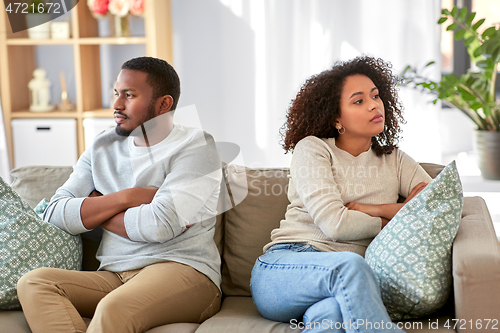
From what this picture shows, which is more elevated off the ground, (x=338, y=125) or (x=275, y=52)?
(x=275, y=52)

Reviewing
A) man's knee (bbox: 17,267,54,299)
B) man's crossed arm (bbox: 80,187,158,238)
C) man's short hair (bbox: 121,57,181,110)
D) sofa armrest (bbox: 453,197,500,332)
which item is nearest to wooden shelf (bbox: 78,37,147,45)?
man's short hair (bbox: 121,57,181,110)

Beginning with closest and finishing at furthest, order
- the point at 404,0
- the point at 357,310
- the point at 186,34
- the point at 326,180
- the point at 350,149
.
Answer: the point at 357,310 < the point at 326,180 < the point at 350,149 < the point at 404,0 < the point at 186,34

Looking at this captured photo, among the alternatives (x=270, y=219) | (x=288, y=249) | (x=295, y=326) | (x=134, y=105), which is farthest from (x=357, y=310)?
(x=134, y=105)

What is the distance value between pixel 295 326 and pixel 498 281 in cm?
51

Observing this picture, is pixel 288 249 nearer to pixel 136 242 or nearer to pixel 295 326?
pixel 295 326

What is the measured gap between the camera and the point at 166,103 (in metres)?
1.65

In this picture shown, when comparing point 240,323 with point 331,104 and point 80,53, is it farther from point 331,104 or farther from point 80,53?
point 80,53

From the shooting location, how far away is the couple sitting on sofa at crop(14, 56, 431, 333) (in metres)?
1.33

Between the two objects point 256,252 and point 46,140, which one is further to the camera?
point 46,140

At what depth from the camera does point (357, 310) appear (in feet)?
3.84

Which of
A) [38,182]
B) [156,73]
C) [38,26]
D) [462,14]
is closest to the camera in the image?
[156,73]

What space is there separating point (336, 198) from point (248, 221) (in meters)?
0.34

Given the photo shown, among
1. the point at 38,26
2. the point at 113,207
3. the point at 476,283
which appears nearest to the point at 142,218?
the point at 113,207

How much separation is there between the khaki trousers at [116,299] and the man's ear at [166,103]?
0.49 metres
